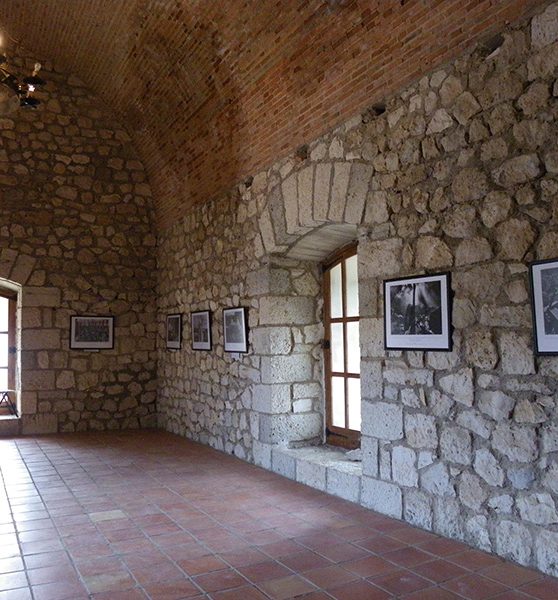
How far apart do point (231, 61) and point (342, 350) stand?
2784 millimetres

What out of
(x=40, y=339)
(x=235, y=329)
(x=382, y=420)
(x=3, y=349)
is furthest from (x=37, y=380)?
(x=382, y=420)

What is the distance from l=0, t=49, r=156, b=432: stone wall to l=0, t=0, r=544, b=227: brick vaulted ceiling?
0.43 metres

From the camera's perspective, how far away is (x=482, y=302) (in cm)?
345

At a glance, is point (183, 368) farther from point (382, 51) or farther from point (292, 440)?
point (382, 51)

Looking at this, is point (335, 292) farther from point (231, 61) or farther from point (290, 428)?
point (231, 61)

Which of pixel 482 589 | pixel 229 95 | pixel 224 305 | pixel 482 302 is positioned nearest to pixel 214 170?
pixel 229 95

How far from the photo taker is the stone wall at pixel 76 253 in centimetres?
786

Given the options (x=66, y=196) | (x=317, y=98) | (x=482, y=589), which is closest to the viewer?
(x=482, y=589)

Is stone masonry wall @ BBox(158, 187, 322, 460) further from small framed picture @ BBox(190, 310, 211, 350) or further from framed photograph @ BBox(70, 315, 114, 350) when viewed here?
framed photograph @ BBox(70, 315, 114, 350)

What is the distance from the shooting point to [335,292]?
18.3 feet

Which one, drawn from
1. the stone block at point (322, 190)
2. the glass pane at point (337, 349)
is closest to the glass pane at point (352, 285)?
the glass pane at point (337, 349)

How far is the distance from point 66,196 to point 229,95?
3498 millimetres

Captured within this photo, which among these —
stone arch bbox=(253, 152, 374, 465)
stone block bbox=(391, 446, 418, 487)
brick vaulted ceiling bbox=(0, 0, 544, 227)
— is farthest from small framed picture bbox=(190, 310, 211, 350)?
stone block bbox=(391, 446, 418, 487)

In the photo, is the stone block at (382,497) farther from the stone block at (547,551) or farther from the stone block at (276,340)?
the stone block at (276,340)
